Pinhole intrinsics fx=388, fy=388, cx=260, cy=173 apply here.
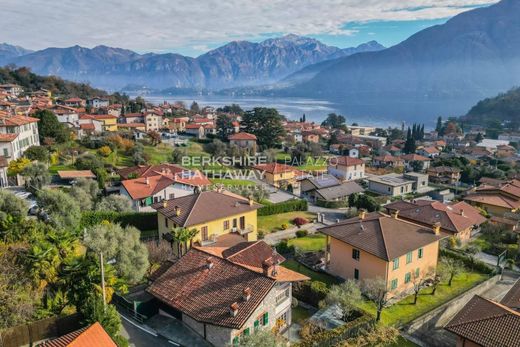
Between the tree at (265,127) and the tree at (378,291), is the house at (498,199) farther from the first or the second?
the tree at (265,127)

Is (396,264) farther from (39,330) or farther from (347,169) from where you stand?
(347,169)

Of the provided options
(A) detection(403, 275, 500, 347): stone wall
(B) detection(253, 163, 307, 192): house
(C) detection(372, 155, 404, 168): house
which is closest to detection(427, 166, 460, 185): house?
(C) detection(372, 155, 404, 168): house

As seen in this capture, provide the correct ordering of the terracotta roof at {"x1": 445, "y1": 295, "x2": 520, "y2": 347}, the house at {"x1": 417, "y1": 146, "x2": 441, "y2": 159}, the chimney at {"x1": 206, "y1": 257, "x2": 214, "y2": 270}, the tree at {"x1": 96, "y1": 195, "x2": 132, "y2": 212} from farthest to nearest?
the house at {"x1": 417, "y1": 146, "x2": 441, "y2": 159} → the tree at {"x1": 96, "y1": 195, "x2": 132, "y2": 212} → the chimney at {"x1": 206, "y1": 257, "x2": 214, "y2": 270} → the terracotta roof at {"x1": 445, "y1": 295, "x2": 520, "y2": 347}

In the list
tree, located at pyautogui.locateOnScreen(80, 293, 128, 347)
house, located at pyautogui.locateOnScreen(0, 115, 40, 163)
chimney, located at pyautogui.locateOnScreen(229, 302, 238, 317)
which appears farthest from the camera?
house, located at pyautogui.locateOnScreen(0, 115, 40, 163)

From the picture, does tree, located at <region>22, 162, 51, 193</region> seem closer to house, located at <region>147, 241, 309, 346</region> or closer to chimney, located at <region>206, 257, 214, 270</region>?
house, located at <region>147, 241, 309, 346</region>

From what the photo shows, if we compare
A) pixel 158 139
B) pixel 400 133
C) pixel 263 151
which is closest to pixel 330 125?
pixel 400 133

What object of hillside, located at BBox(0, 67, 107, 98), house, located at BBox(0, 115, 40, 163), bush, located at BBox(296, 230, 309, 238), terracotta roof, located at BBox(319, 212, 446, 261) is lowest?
bush, located at BBox(296, 230, 309, 238)

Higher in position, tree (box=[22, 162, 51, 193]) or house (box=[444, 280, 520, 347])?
tree (box=[22, 162, 51, 193])
